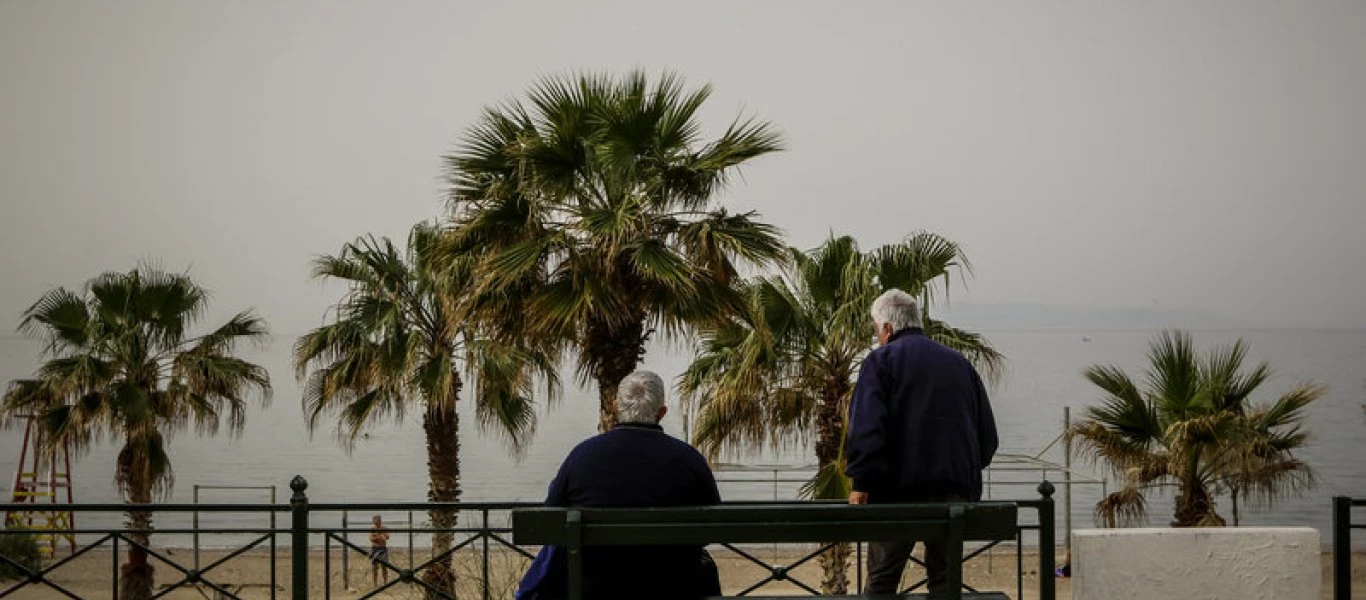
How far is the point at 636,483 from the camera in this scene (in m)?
5.13

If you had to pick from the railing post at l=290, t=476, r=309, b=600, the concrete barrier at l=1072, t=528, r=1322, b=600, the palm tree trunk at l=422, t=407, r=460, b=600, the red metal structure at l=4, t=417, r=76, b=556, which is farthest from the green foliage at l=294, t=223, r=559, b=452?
the concrete barrier at l=1072, t=528, r=1322, b=600

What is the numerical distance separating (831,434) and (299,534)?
8410 millimetres

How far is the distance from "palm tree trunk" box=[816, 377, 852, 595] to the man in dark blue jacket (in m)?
8.65

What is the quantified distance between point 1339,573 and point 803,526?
11.2 ft

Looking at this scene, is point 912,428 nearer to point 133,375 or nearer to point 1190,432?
point 1190,432

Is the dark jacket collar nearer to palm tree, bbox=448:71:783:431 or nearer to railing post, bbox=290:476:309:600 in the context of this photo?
railing post, bbox=290:476:309:600

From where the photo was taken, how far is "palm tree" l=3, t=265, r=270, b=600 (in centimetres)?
1894

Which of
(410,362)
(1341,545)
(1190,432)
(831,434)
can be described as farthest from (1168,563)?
(410,362)

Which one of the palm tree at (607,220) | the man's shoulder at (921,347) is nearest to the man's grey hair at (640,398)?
the man's shoulder at (921,347)

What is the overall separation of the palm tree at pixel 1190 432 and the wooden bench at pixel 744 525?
400 inches

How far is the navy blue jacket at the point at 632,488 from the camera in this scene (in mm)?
5133

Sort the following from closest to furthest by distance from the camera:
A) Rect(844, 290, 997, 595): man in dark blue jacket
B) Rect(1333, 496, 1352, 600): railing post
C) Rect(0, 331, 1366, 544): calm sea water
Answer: Rect(844, 290, 997, 595): man in dark blue jacket, Rect(1333, 496, 1352, 600): railing post, Rect(0, 331, 1366, 544): calm sea water

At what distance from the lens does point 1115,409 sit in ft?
50.3

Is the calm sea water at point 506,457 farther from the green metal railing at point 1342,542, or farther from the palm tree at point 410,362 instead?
the green metal railing at point 1342,542
